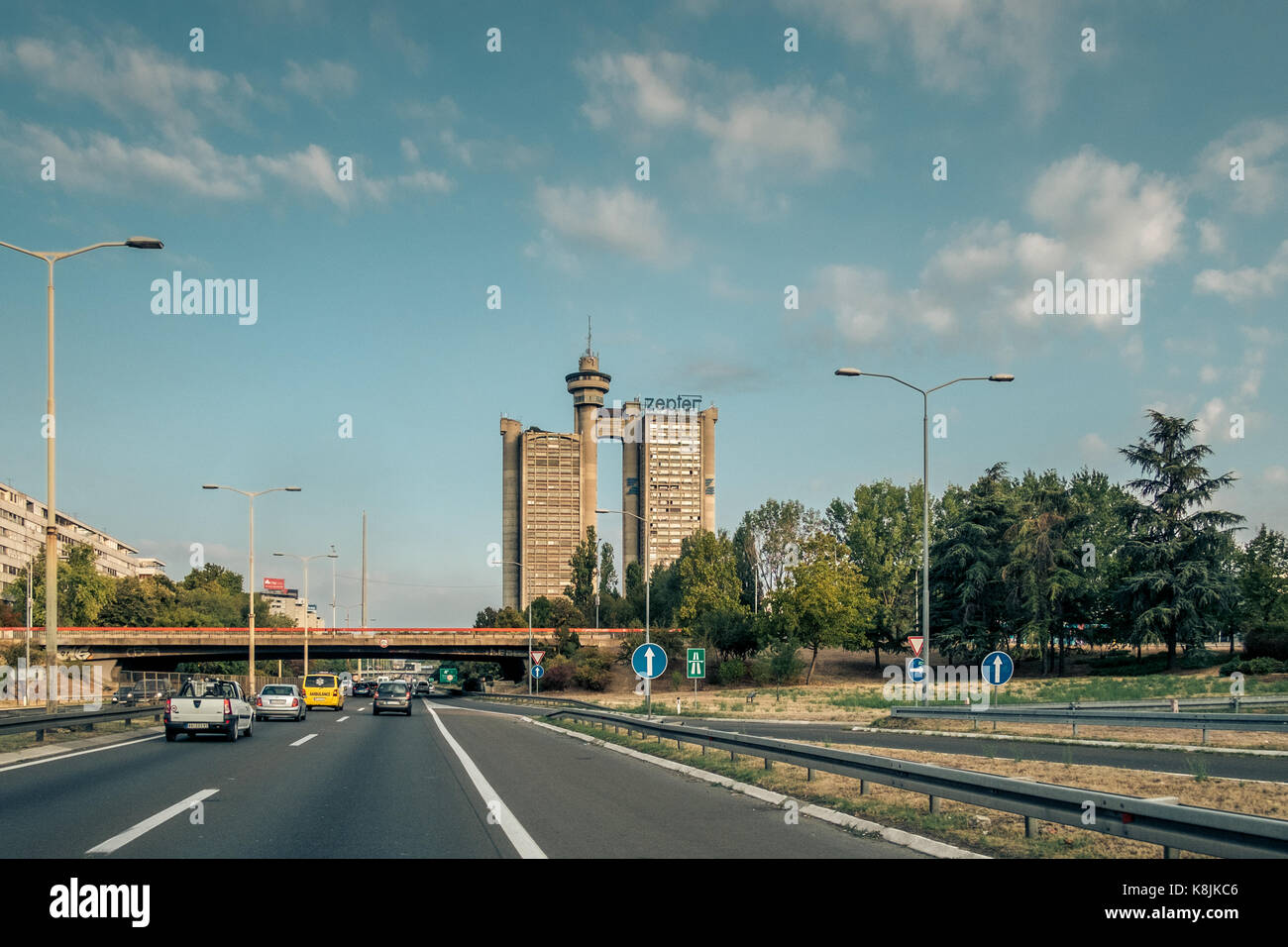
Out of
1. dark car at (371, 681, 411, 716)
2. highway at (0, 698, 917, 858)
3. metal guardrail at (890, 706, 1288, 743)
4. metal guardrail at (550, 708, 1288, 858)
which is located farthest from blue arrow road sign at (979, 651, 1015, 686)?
dark car at (371, 681, 411, 716)

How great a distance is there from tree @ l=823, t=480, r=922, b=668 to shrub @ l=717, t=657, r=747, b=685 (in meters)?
15.8

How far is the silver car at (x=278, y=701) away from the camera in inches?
1401

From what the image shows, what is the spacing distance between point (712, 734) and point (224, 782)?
24.0 feet

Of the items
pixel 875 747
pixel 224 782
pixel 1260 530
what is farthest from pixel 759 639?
pixel 224 782

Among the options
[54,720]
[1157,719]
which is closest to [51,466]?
[54,720]

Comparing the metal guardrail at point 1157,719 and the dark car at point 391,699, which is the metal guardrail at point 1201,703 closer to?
the metal guardrail at point 1157,719

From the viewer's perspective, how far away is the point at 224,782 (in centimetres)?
1405

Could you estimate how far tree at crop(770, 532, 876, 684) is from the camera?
71562 millimetres

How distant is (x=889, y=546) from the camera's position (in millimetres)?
89938

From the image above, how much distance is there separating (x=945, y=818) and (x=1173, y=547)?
55145 mm

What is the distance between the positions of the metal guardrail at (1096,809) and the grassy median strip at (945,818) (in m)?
0.26

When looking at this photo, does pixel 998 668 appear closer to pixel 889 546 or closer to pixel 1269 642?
pixel 1269 642
